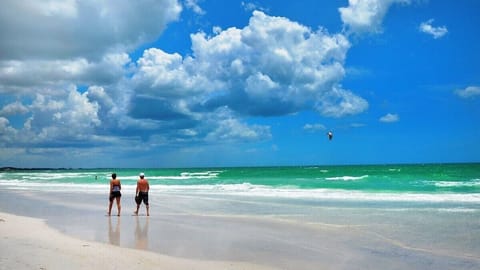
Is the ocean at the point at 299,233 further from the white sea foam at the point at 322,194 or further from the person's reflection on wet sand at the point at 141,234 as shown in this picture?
the white sea foam at the point at 322,194

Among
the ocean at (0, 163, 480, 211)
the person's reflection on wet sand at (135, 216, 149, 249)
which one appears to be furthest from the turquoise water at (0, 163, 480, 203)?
the person's reflection on wet sand at (135, 216, 149, 249)

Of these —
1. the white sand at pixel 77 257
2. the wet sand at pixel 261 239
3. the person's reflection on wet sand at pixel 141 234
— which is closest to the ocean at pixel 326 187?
the wet sand at pixel 261 239

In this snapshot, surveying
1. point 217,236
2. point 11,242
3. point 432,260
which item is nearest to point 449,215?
point 432,260

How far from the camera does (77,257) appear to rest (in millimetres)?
7578

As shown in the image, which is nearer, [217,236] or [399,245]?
[399,245]

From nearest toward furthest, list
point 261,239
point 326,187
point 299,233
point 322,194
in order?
1. point 261,239
2. point 299,233
3. point 322,194
4. point 326,187

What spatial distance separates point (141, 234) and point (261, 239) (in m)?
3.10

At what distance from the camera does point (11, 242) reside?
28.5 feet

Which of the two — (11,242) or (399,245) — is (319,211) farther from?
(11,242)

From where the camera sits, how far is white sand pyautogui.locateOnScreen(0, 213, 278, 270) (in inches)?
274

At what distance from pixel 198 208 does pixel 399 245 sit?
9.65 m

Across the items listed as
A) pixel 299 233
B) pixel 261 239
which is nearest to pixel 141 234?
pixel 261 239

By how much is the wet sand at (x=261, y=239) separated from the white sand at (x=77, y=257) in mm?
18

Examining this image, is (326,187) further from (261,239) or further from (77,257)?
(77,257)
